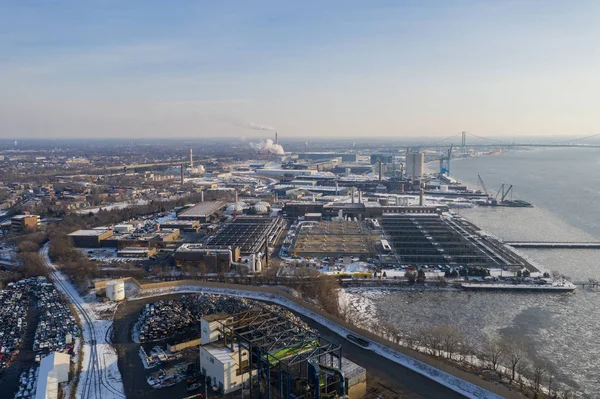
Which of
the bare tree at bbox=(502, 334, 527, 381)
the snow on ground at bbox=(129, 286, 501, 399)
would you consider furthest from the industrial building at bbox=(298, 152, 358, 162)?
the bare tree at bbox=(502, 334, 527, 381)

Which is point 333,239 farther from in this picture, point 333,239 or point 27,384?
point 27,384

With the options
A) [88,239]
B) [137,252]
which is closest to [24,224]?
[88,239]

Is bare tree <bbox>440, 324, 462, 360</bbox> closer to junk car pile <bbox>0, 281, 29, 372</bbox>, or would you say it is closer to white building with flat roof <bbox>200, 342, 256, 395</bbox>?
white building with flat roof <bbox>200, 342, 256, 395</bbox>

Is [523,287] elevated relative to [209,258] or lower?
lower

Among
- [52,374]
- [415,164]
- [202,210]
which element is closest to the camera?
[52,374]

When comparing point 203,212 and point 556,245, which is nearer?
point 556,245

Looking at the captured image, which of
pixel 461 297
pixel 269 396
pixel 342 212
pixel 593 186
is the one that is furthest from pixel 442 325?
pixel 593 186
